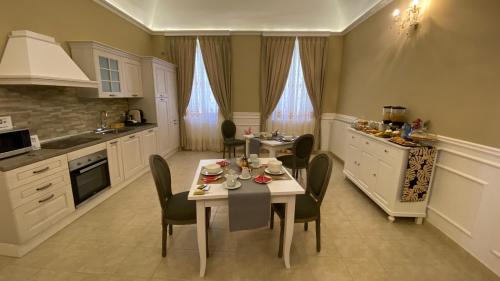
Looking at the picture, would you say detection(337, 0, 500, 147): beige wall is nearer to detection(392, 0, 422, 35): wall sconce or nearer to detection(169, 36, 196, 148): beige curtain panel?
detection(392, 0, 422, 35): wall sconce

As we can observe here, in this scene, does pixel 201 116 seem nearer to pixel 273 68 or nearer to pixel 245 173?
pixel 273 68

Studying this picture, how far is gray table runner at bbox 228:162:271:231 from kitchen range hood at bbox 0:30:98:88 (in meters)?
2.27

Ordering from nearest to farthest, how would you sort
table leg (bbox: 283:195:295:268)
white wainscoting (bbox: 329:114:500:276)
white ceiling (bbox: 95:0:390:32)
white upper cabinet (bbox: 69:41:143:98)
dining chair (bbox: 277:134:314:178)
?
table leg (bbox: 283:195:295:268) < white wainscoting (bbox: 329:114:500:276) < white upper cabinet (bbox: 69:41:143:98) < dining chair (bbox: 277:134:314:178) < white ceiling (bbox: 95:0:390:32)

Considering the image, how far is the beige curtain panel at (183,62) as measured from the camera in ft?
17.2

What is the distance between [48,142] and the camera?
2770 millimetres

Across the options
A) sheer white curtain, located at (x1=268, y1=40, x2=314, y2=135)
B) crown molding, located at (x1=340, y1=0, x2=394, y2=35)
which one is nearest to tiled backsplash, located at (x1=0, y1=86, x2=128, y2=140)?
sheer white curtain, located at (x1=268, y1=40, x2=314, y2=135)

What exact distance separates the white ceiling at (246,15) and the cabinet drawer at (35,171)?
331 centimetres

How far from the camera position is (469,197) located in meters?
2.12

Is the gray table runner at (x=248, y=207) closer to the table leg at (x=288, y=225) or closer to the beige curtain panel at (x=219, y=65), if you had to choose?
the table leg at (x=288, y=225)

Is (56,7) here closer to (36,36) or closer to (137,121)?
(36,36)

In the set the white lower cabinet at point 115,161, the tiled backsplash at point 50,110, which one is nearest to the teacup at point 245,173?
the white lower cabinet at point 115,161

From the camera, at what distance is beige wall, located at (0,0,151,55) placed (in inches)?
93.6

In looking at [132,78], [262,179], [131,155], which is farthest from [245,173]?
[132,78]

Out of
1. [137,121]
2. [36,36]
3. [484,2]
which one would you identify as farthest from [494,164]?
[137,121]
